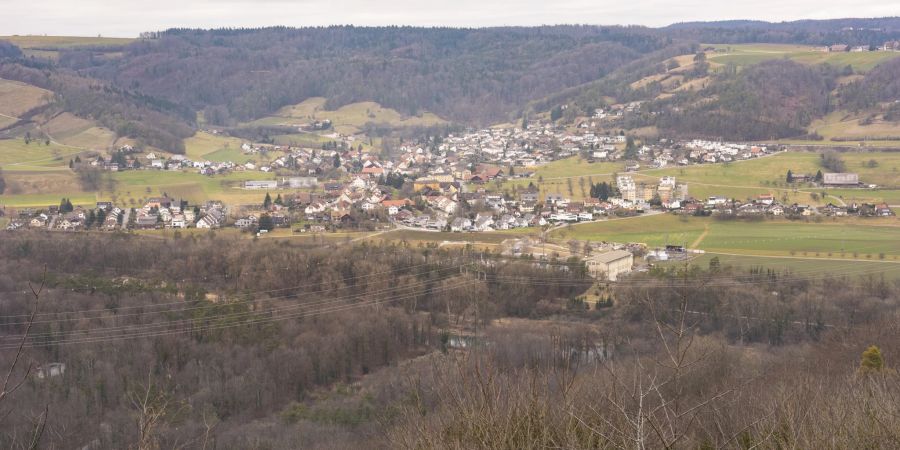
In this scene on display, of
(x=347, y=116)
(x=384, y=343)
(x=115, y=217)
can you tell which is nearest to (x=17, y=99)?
(x=347, y=116)

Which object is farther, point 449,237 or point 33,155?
point 33,155

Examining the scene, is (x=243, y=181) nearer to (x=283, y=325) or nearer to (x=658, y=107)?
(x=283, y=325)

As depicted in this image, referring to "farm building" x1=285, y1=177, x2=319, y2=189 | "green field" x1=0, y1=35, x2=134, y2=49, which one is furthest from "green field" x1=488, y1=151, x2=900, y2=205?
"green field" x1=0, y1=35, x2=134, y2=49

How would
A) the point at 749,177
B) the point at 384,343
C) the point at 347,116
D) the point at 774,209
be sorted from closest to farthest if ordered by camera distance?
the point at 384,343
the point at 774,209
the point at 749,177
the point at 347,116

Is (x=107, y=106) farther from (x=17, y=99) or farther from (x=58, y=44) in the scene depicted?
(x=58, y=44)

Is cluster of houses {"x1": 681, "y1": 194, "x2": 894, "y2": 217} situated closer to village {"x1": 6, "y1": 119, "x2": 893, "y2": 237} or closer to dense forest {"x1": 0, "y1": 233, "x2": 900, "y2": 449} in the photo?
village {"x1": 6, "y1": 119, "x2": 893, "y2": 237}

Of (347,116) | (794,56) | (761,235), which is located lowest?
(761,235)
